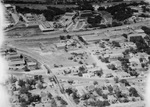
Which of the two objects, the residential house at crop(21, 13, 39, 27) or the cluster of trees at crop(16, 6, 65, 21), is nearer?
the residential house at crop(21, 13, 39, 27)

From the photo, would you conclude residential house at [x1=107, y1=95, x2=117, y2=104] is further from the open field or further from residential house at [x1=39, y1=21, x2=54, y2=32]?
residential house at [x1=39, y1=21, x2=54, y2=32]

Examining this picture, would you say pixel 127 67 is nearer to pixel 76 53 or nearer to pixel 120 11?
pixel 76 53

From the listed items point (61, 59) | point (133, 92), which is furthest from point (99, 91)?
point (61, 59)

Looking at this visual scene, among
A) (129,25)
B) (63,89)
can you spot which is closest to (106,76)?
(63,89)

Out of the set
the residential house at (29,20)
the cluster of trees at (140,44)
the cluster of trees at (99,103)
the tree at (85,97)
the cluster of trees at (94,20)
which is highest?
the residential house at (29,20)

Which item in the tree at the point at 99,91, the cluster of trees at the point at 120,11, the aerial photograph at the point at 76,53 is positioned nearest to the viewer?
the aerial photograph at the point at 76,53

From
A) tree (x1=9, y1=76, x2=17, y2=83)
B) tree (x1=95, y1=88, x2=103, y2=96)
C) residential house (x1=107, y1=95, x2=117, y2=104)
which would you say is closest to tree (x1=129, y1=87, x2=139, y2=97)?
residential house (x1=107, y1=95, x2=117, y2=104)

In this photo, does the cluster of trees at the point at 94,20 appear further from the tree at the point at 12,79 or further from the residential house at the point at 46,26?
the tree at the point at 12,79

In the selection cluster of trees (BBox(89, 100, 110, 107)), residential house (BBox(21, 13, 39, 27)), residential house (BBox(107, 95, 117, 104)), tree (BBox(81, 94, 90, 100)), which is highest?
residential house (BBox(21, 13, 39, 27))

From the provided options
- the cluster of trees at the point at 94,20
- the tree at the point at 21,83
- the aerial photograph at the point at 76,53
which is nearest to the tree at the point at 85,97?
the aerial photograph at the point at 76,53
